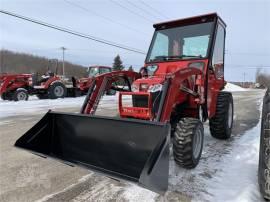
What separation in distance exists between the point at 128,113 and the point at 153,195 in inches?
56.6

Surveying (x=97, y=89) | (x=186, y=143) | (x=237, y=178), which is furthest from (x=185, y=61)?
(x=237, y=178)

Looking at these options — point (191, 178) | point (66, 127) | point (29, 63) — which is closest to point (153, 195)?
point (191, 178)

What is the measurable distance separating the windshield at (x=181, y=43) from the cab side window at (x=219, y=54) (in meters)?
0.32

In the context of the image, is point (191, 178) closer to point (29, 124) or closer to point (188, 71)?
point (188, 71)

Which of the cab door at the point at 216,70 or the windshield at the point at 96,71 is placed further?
the windshield at the point at 96,71

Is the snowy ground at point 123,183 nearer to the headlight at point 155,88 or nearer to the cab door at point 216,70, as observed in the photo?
the cab door at point 216,70

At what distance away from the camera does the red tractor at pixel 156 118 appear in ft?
10.4

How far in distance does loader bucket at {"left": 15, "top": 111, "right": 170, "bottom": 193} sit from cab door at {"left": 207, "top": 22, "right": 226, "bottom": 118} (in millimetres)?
2219

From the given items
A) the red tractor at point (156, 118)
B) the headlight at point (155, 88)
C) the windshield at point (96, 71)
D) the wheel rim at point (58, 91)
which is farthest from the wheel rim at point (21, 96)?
the headlight at point (155, 88)

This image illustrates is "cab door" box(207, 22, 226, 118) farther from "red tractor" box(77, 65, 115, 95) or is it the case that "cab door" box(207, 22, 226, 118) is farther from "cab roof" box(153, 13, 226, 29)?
"red tractor" box(77, 65, 115, 95)

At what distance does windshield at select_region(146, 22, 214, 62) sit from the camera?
16.2ft

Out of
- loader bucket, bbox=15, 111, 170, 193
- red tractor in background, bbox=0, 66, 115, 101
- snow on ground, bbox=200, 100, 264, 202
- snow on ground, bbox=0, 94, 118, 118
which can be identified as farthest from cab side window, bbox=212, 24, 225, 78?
red tractor in background, bbox=0, 66, 115, 101

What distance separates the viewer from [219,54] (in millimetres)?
5578

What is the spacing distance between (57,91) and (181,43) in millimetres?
12916
